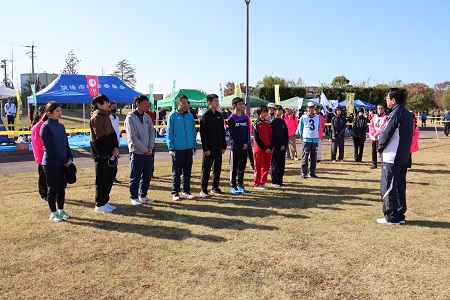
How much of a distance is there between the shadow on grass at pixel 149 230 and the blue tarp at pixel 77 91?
14.0 meters

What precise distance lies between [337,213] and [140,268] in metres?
3.53

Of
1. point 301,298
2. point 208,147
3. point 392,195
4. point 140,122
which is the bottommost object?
point 301,298

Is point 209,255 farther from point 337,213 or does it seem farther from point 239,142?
point 239,142

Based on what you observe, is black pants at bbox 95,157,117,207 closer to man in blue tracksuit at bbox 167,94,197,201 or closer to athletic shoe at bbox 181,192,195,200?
man in blue tracksuit at bbox 167,94,197,201

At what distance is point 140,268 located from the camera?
416 cm

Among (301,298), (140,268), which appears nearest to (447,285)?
(301,298)

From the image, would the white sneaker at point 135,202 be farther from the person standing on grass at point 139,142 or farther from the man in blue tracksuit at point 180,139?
the man in blue tracksuit at point 180,139

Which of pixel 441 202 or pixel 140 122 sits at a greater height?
pixel 140 122

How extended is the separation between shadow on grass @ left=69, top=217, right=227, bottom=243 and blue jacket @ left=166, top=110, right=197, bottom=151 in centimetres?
185

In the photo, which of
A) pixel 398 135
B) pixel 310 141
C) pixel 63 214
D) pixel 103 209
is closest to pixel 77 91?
pixel 310 141

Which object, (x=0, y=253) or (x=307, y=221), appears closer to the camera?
(x=0, y=253)

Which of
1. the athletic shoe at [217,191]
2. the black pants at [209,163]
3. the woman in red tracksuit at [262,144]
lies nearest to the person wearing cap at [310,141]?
the woman in red tracksuit at [262,144]

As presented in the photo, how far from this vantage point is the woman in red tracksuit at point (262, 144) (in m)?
8.16

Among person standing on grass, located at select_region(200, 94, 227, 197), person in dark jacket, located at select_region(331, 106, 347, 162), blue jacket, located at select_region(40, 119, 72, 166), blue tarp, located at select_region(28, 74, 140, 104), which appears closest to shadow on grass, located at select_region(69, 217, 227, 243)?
blue jacket, located at select_region(40, 119, 72, 166)
